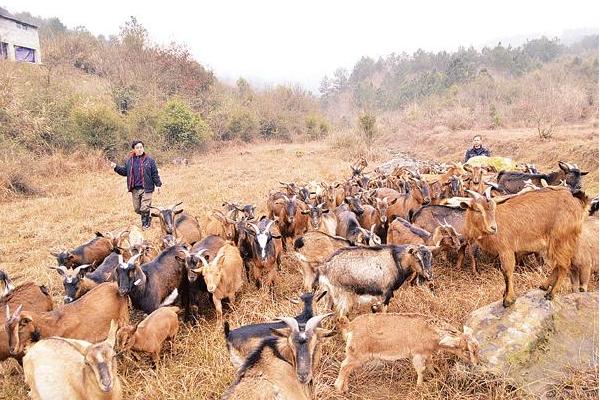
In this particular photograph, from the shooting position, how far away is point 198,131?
26.3 m

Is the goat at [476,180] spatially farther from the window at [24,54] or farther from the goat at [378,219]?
the window at [24,54]

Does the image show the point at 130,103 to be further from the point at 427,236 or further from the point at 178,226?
the point at 427,236

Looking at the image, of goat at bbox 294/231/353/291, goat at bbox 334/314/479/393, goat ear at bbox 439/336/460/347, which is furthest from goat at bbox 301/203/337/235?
goat ear at bbox 439/336/460/347

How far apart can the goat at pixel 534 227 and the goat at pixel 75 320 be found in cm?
392

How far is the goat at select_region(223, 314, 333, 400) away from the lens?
3.28 meters

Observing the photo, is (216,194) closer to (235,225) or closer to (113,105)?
(235,225)

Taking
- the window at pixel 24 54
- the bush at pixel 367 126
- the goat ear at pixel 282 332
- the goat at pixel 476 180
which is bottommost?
the goat ear at pixel 282 332

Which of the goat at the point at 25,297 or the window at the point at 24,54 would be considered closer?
the goat at the point at 25,297

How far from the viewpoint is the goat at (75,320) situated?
4.14 meters

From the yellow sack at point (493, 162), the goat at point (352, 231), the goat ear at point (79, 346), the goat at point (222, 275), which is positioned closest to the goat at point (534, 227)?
the goat at point (352, 231)

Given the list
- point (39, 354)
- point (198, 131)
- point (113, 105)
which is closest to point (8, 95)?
point (113, 105)

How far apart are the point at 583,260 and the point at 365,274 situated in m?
2.31

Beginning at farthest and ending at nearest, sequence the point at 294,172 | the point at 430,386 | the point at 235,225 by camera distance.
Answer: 1. the point at 294,172
2. the point at 235,225
3. the point at 430,386

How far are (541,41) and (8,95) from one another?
54.0m
